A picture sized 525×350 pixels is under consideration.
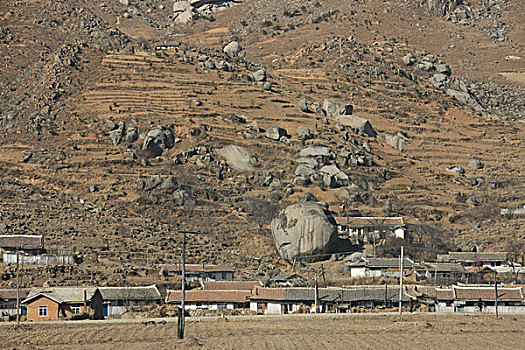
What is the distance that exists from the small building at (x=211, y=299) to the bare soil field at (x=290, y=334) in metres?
6.48

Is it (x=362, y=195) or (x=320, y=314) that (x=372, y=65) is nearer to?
(x=362, y=195)

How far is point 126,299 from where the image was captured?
179 ft

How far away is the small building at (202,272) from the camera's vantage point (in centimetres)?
6388

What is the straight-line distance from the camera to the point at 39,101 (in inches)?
4035

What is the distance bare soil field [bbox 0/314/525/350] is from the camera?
3938 centimetres

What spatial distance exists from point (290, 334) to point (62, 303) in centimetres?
1584

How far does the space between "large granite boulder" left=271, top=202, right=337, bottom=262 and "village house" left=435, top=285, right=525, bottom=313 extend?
12.3 meters

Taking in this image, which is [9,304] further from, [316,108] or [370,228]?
[316,108]

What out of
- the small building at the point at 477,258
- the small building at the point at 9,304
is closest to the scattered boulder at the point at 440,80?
the small building at the point at 477,258

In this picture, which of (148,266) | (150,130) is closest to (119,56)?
(150,130)

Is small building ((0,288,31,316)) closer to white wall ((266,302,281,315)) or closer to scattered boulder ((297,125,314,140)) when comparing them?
white wall ((266,302,281,315))

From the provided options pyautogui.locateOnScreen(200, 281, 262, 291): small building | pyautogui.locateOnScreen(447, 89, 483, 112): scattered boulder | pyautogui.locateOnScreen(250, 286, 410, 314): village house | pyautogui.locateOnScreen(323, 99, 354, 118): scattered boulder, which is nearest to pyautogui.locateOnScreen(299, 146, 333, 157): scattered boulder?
pyautogui.locateOnScreen(323, 99, 354, 118): scattered boulder

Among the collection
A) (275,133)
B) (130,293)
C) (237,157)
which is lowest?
(130,293)

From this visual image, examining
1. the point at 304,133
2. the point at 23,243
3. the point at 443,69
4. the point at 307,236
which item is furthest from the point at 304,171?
the point at 443,69
